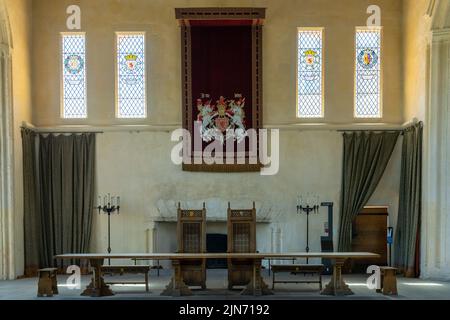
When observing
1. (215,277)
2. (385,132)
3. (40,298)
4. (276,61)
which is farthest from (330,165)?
(40,298)

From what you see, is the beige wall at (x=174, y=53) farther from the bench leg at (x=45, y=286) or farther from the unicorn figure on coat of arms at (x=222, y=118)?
the bench leg at (x=45, y=286)

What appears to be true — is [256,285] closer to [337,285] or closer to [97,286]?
[337,285]

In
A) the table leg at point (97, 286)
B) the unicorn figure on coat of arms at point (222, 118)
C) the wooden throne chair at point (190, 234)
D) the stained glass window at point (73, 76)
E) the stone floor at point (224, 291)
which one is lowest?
the stone floor at point (224, 291)

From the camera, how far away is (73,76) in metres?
14.6

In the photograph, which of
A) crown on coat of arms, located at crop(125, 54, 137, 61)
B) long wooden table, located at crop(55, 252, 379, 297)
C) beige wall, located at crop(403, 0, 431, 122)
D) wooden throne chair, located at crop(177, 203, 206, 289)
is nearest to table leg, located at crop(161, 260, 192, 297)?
long wooden table, located at crop(55, 252, 379, 297)

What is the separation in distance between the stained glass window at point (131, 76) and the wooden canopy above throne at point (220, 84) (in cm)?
97

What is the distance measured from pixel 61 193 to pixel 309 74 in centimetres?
618

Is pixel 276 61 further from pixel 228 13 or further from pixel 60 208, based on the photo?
pixel 60 208

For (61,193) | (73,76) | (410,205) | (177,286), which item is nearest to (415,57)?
(410,205)

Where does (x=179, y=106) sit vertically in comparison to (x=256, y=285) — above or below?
above

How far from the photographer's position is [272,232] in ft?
46.8

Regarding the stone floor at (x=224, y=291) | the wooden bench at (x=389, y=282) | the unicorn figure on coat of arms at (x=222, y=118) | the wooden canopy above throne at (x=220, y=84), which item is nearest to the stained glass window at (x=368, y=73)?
the wooden canopy above throne at (x=220, y=84)

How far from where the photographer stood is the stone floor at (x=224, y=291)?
34.1 feet

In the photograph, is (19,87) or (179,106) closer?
(19,87)
